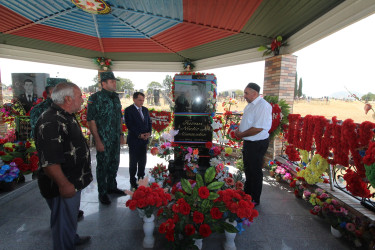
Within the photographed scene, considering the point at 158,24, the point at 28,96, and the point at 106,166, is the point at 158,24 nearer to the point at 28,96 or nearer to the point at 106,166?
the point at 106,166

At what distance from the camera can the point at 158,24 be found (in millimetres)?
4113

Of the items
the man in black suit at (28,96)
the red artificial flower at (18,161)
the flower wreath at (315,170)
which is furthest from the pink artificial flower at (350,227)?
the man in black suit at (28,96)

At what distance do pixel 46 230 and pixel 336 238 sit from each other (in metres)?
3.44

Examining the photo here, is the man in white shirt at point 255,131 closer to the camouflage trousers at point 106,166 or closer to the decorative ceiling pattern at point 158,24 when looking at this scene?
the decorative ceiling pattern at point 158,24

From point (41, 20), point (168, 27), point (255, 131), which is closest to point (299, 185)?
point (255, 131)

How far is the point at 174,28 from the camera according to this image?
423cm

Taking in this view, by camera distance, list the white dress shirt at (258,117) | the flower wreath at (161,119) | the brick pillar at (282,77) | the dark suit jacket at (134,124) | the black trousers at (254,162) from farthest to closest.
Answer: the flower wreath at (161,119)
the brick pillar at (282,77)
the dark suit jacket at (134,124)
the black trousers at (254,162)
the white dress shirt at (258,117)

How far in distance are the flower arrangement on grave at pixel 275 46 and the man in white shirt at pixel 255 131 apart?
2.17 metres

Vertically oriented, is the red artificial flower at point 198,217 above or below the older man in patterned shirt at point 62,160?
below

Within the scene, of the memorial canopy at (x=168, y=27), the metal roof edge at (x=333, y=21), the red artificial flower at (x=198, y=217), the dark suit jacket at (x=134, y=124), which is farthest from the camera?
the dark suit jacket at (x=134, y=124)

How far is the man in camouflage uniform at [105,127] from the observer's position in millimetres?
2580

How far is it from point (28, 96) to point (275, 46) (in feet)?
22.3

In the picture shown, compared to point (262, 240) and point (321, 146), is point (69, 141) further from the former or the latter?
point (321, 146)

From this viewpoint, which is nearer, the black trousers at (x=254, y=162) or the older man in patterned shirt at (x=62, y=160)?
the older man in patterned shirt at (x=62, y=160)
